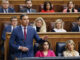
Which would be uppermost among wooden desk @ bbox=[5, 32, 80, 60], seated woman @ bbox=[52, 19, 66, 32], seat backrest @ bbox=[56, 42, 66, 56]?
seated woman @ bbox=[52, 19, 66, 32]

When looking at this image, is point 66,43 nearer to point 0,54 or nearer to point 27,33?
point 27,33

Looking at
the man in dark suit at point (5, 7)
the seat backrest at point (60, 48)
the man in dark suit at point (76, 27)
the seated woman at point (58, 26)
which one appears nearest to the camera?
the seat backrest at point (60, 48)

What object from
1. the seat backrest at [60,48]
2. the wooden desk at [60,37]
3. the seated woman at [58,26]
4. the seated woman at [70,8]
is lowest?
the seat backrest at [60,48]

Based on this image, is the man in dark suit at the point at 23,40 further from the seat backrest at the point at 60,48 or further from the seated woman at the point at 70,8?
the seated woman at the point at 70,8

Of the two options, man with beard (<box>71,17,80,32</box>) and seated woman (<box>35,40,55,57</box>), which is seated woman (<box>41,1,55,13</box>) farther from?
seated woman (<box>35,40,55,57</box>)

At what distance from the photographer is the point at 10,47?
11.2 ft

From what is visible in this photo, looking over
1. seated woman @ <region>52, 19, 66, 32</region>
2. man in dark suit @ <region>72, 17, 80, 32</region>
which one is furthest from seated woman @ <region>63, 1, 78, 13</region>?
seated woman @ <region>52, 19, 66, 32</region>

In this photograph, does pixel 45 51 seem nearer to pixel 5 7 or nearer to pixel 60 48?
pixel 60 48

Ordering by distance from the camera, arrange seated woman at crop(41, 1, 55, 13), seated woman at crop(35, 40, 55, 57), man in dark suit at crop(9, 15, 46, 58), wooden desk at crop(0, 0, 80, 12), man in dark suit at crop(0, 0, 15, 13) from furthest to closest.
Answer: wooden desk at crop(0, 0, 80, 12)
seated woman at crop(41, 1, 55, 13)
man in dark suit at crop(0, 0, 15, 13)
seated woman at crop(35, 40, 55, 57)
man in dark suit at crop(9, 15, 46, 58)

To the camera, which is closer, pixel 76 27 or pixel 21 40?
pixel 21 40

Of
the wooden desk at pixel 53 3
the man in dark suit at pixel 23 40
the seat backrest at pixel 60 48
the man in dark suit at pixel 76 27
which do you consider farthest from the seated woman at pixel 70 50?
the wooden desk at pixel 53 3

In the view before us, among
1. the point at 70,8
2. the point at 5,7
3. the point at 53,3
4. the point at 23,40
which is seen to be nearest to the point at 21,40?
the point at 23,40

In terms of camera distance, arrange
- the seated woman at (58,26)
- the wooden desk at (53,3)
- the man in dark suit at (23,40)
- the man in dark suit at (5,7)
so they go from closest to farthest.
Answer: the man in dark suit at (23,40) < the seated woman at (58,26) < the man in dark suit at (5,7) < the wooden desk at (53,3)

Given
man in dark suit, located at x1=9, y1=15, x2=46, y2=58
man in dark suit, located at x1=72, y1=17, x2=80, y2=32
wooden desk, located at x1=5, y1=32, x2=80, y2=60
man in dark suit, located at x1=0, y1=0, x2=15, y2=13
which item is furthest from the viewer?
man in dark suit, located at x1=0, y1=0, x2=15, y2=13
